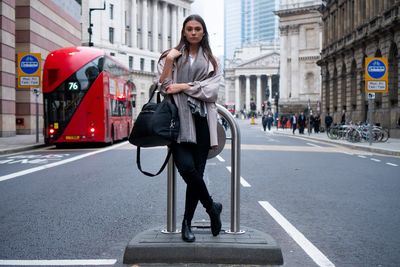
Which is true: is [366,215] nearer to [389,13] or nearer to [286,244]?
[286,244]

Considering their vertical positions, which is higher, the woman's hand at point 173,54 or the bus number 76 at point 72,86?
the bus number 76 at point 72,86

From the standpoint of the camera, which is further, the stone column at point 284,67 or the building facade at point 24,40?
the stone column at point 284,67

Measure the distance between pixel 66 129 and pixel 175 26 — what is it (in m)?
81.5

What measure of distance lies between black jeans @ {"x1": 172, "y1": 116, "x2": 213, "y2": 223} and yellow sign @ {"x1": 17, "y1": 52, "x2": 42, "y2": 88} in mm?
21021

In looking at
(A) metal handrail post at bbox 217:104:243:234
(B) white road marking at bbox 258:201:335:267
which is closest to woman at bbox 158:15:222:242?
(A) metal handrail post at bbox 217:104:243:234

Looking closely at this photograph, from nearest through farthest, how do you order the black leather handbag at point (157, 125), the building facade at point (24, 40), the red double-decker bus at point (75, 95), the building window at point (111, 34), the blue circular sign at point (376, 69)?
the black leather handbag at point (157, 125), the red double-decker bus at point (75, 95), the blue circular sign at point (376, 69), the building facade at point (24, 40), the building window at point (111, 34)

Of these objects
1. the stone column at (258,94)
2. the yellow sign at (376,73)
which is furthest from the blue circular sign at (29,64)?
the stone column at (258,94)

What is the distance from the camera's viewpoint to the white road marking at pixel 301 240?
15.5ft

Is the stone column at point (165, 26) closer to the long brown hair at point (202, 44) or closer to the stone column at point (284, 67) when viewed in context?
the stone column at point (284, 67)

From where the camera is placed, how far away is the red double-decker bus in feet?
68.3

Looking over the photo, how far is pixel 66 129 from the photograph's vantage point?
2109 cm

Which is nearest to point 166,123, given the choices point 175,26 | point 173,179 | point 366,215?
point 173,179

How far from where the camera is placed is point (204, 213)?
23.5 feet

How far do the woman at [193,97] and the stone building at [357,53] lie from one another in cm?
2033
